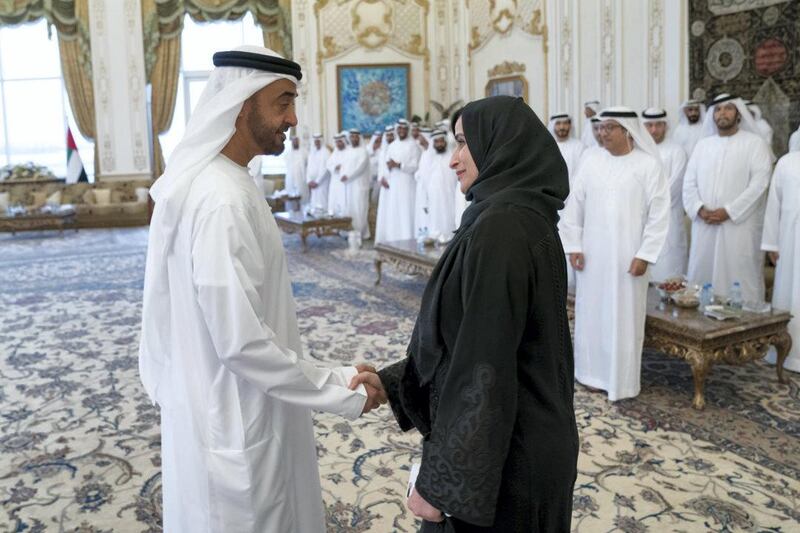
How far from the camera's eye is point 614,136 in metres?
4.13

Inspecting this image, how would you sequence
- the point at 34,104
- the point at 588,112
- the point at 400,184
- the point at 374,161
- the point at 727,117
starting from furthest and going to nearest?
the point at 34,104 < the point at 374,161 < the point at 400,184 < the point at 588,112 < the point at 727,117

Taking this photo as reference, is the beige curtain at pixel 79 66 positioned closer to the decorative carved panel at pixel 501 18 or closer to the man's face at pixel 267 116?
the decorative carved panel at pixel 501 18

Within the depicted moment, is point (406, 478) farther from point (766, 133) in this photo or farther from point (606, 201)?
point (766, 133)

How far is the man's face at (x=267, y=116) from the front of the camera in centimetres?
184

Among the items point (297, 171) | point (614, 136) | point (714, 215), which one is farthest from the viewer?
point (297, 171)

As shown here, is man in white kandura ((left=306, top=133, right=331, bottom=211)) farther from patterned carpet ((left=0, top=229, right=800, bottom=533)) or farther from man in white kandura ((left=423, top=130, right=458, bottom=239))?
patterned carpet ((left=0, top=229, right=800, bottom=533))

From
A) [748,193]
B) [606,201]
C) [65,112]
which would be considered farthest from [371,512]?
[65,112]

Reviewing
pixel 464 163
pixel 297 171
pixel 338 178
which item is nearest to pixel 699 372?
pixel 464 163

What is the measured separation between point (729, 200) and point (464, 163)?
4674 millimetres

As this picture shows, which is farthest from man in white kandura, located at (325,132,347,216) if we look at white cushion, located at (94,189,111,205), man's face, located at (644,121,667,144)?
man's face, located at (644,121,667,144)

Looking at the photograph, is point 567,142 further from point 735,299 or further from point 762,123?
point 735,299

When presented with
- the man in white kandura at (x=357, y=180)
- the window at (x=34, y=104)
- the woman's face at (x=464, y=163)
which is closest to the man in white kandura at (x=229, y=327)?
the woman's face at (x=464, y=163)

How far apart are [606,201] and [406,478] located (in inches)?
80.0

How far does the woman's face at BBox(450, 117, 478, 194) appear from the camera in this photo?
157 cm
